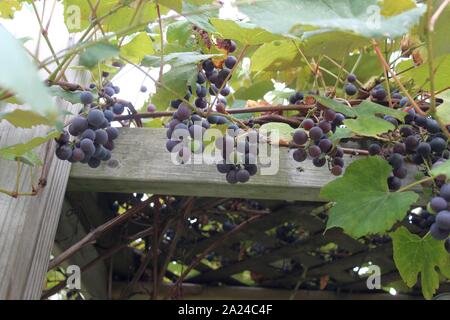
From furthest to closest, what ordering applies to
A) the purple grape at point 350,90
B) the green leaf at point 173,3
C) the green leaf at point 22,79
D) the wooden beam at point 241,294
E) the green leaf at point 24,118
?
the wooden beam at point 241,294 → the purple grape at point 350,90 → the green leaf at point 173,3 → the green leaf at point 24,118 → the green leaf at point 22,79

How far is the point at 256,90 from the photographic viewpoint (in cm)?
124

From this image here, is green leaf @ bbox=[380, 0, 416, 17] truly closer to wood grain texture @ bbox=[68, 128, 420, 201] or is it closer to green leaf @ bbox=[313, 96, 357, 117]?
green leaf @ bbox=[313, 96, 357, 117]

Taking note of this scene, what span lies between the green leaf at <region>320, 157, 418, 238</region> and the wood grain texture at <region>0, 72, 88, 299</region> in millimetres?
441

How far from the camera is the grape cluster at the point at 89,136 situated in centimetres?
82

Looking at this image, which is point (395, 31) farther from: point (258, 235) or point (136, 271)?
point (136, 271)

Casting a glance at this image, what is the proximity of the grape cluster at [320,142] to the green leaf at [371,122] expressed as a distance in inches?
1.7

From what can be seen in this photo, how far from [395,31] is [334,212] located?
33 centimetres

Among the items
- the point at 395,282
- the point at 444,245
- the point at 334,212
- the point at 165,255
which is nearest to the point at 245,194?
the point at 334,212

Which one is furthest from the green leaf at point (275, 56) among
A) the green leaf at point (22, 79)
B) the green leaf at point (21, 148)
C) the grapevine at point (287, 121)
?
the green leaf at point (22, 79)

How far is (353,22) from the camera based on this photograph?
21.1 inches

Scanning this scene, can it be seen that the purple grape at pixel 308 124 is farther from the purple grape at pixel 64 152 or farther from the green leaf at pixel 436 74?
the purple grape at pixel 64 152

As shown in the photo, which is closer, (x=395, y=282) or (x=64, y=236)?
(x=64, y=236)

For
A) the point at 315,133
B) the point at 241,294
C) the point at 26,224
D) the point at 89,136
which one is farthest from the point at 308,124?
the point at 241,294

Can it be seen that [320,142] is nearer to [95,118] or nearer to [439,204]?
[439,204]
